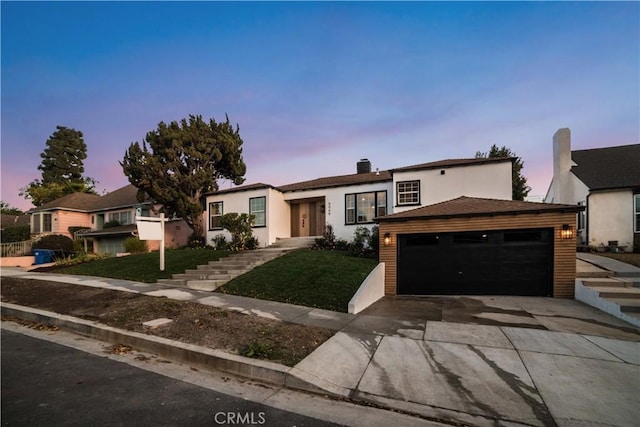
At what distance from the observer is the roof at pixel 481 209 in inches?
375

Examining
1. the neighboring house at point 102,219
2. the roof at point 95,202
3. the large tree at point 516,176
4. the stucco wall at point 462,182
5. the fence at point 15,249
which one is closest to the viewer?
the stucco wall at point 462,182

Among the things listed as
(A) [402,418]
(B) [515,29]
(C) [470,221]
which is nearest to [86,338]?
(A) [402,418]

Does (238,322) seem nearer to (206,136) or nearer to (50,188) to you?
(206,136)

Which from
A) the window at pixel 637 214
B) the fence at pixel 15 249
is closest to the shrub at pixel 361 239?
the window at pixel 637 214

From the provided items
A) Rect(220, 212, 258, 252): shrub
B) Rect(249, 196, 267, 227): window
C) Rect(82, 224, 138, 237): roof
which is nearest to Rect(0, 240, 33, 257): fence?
Rect(82, 224, 138, 237): roof

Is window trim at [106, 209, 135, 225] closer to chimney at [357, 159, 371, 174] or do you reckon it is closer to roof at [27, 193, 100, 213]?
roof at [27, 193, 100, 213]

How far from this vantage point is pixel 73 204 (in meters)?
27.2

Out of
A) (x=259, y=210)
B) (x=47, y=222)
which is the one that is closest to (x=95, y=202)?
(x=47, y=222)

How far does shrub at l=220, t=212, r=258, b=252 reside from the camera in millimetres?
14750

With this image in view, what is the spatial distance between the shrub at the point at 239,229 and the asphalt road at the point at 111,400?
10.4 m

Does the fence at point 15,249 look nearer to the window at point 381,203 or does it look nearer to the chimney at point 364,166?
the chimney at point 364,166

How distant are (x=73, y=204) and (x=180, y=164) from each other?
1648 centimetres

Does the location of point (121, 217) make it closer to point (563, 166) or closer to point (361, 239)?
point (361, 239)

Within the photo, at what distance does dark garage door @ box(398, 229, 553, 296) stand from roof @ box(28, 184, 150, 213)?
76.6 feet
